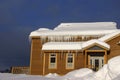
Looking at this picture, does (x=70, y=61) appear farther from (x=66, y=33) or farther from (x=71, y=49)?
(x=66, y=33)

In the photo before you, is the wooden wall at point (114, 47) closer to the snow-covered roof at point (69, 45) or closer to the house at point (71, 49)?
the house at point (71, 49)

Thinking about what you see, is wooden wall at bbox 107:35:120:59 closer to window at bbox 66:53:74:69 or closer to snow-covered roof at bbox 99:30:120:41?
snow-covered roof at bbox 99:30:120:41

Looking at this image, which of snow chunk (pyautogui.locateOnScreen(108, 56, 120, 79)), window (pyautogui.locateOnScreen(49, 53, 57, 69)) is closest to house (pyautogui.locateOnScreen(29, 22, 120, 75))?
window (pyautogui.locateOnScreen(49, 53, 57, 69))

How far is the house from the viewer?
1198 inches

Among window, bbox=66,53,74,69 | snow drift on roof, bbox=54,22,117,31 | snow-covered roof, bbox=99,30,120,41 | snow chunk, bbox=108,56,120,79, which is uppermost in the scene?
snow drift on roof, bbox=54,22,117,31

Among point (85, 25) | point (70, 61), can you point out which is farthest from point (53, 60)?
point (85, 25)

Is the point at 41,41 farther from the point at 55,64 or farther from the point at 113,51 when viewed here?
the point at 113,51

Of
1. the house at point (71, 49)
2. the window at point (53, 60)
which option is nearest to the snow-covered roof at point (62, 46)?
the house at point (71, 49)

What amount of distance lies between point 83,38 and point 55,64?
3.91 m

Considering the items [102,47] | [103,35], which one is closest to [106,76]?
[102,47]

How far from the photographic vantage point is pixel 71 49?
30.8 meters

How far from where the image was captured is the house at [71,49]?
3042 centimetres

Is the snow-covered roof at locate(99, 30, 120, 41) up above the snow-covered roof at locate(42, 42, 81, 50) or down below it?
above

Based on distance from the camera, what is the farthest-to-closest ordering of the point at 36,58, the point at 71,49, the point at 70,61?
1. the point at 36,58
2. the point at 70,61
3. the point at 71,49
